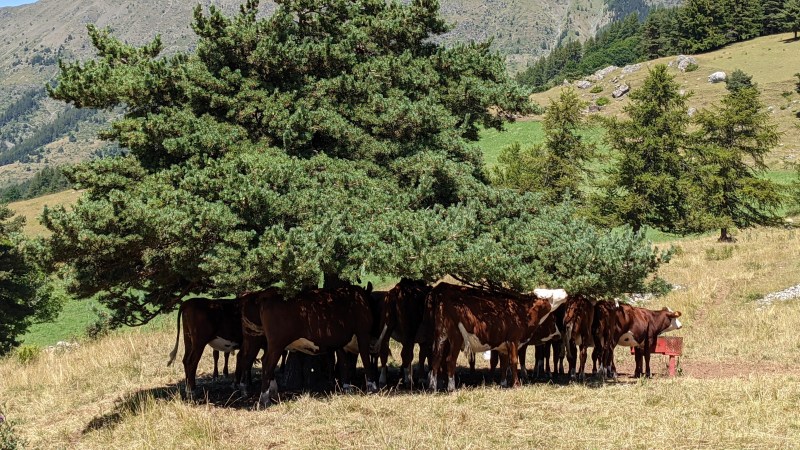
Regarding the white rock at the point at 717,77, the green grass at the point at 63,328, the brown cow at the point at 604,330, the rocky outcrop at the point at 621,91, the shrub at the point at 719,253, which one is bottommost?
the green grass at the point at 63,328

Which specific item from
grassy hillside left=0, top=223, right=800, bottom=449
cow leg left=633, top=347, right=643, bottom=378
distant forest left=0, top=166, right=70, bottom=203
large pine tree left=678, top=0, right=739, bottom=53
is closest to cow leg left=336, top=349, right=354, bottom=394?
grassy hillside left=0, top=223, right=800, bottom=449

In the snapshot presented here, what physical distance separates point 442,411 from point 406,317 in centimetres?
412

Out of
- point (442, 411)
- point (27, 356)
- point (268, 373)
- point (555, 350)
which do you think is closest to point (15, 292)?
point (27, 356)

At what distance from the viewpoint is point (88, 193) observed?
14.8 m

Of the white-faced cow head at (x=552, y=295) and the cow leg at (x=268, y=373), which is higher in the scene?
the white-faced cow head at (x=552, y=295)

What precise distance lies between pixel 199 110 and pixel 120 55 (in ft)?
8.49

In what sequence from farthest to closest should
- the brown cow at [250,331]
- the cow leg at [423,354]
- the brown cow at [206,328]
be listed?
the cow leg at [423,354] < the brown cow at [206,328] < the brown cow at [250,331]

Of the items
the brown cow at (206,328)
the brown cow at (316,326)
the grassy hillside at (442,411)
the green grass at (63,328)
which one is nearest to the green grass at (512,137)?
the green grass at (63,328)

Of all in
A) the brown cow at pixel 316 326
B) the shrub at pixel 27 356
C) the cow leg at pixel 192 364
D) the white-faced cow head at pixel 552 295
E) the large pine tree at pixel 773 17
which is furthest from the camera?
the large pine tree at pixel 773 17

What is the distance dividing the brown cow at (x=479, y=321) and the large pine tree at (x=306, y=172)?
2.40ft

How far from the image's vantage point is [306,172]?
47.3ft

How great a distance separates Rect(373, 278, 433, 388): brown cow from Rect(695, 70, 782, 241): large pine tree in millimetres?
26277

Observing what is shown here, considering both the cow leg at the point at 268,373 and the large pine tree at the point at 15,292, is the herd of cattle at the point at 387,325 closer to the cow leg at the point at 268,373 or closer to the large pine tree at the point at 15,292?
the cow leg at the point at 268,373

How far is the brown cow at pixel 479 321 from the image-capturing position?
14641 millimetres
